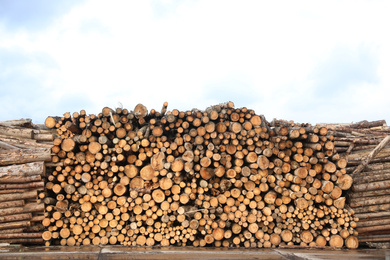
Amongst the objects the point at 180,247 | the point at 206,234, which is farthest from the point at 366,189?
the point at 180,247

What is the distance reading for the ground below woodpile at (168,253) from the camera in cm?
496

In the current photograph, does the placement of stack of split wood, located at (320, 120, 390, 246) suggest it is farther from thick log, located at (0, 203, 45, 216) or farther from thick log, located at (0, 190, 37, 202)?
thick log, located at (0, 190, 37, 202)

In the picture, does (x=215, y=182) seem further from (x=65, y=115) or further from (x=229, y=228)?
(x=65, y=115)

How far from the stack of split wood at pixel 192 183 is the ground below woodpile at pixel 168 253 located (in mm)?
275

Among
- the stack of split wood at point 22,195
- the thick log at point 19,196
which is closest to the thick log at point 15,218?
the stack of split wood at point 22,195

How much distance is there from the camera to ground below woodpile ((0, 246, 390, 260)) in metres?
4.96

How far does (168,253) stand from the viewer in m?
5.18

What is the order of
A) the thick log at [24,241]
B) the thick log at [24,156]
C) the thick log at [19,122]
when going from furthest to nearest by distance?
the thick log at [19,122] < the thick log at [24,156] < the thick log at [24,241]

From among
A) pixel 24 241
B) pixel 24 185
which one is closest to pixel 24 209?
pixel 24 185

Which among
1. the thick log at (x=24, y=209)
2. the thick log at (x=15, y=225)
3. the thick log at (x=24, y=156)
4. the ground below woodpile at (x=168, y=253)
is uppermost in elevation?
the thick log at (x=24, y=156)

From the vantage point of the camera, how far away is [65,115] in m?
5.90

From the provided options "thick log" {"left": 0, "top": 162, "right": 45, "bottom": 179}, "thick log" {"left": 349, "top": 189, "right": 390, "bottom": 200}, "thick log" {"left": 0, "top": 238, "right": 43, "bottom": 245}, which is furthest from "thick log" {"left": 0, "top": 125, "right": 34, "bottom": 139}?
"thick log" {"left": 349, "top": 189, "right": 390, "bottom": 200}

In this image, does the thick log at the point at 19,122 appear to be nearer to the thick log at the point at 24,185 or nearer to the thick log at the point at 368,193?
the thick log at the point at 24,185

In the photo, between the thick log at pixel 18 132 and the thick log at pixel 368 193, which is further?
the thick log at pixel 18 132
